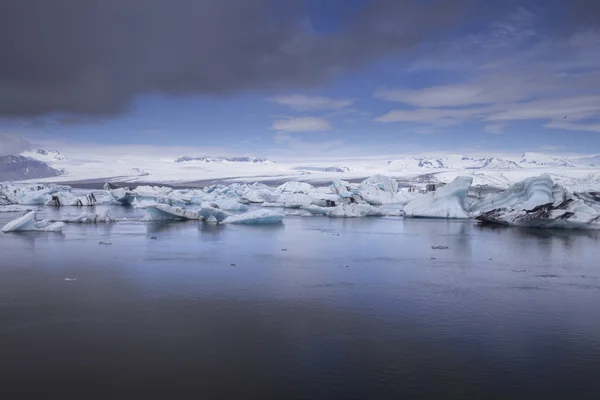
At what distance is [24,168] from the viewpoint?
183 metres

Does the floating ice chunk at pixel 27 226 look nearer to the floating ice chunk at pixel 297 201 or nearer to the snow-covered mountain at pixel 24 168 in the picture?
the floating ice chunk at pixel 297 201

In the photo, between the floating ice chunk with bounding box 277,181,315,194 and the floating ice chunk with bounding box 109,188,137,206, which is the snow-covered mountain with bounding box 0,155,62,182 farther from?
the floating ice chunk with bounding box 109,188,137,206

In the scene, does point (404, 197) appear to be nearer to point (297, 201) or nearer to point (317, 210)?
point (297, 201)

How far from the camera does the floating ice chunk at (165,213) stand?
1803cm

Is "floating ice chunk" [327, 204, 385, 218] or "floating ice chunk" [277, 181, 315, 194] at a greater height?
"floating ice chunk" [277, 181, 315, 194]

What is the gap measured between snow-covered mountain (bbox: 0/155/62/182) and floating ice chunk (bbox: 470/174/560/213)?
584ft

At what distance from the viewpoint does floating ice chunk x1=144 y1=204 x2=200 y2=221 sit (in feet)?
59.2

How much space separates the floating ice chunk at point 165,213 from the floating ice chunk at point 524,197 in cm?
1145

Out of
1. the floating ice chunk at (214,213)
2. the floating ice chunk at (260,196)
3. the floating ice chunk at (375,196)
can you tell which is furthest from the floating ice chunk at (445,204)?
the floating ice chunk at (260,196)

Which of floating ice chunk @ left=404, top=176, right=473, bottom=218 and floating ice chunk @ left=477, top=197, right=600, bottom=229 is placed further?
floating ice chunk @ left=404, top=176, right=473, bottom=218

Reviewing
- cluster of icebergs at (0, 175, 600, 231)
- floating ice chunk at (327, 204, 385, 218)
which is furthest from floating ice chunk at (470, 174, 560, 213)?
floating ice chunk at (327, 204, 385, 218)

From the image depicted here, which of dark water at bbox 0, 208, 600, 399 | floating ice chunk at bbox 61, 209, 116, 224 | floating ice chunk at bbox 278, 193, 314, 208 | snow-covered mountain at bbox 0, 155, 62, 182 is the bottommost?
dark water at bbox 0, 208, 600, 399

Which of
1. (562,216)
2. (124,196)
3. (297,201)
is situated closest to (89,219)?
(124,196)

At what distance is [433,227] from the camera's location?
17.1m
